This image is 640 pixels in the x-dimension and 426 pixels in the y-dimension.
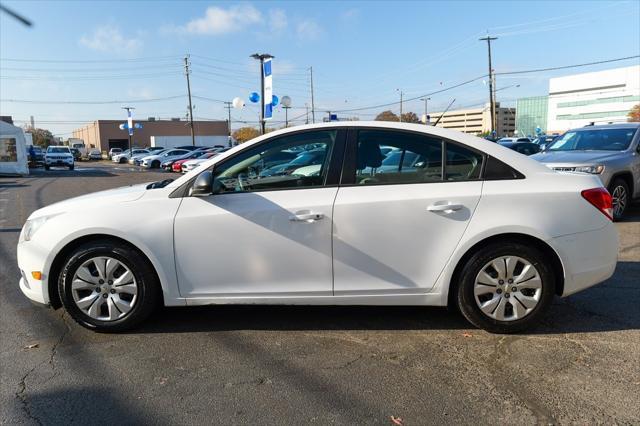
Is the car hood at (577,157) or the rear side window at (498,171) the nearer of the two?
the rear side window at (498,171)

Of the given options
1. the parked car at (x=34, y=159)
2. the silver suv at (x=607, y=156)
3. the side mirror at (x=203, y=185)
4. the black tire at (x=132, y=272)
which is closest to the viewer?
the side mirror at (x=203, y=185)

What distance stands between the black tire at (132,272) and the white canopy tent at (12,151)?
97.5 feet

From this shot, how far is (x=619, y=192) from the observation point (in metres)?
8.62

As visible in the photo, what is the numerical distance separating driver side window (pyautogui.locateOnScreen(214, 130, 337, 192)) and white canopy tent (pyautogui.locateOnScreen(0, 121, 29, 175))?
30.3 metres

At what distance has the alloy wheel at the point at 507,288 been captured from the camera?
3711mm

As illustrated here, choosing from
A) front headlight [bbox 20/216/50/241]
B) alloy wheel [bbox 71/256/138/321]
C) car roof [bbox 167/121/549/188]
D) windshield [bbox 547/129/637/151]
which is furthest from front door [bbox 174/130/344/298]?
windshield [bbox 547/129/637/151]

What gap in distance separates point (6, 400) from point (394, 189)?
2918 mm

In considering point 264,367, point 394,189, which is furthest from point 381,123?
point 264,367

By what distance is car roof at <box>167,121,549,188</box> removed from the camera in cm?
380

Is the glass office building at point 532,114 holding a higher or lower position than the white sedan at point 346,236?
higher

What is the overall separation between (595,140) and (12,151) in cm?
3083

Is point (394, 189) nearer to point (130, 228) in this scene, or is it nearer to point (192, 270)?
point (192, 270)

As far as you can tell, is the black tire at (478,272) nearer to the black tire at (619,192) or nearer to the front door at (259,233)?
the front door at (259,233)

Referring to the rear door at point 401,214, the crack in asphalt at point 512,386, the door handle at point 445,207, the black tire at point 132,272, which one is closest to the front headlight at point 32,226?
the black tire at point 132,272
